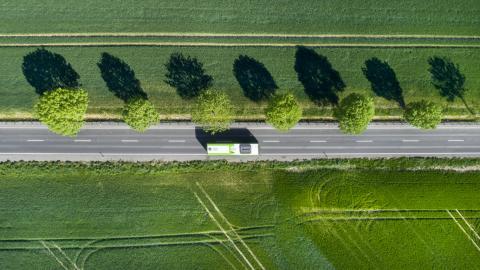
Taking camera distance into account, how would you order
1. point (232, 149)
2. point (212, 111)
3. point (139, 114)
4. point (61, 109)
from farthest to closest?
point (232, 149)
point (212, 111)
point (139, 114)
point (61, 109)

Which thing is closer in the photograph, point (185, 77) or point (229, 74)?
point (185, 77)

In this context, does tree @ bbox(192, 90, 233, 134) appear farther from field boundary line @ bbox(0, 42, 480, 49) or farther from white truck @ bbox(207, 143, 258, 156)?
field boundary line @ bbox(0, 42, 480, 49)

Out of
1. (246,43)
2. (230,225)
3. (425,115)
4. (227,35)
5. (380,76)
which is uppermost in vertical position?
(227,35)

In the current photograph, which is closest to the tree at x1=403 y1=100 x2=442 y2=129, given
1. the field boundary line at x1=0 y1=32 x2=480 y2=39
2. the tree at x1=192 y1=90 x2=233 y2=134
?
the field boundary line at x1=0 y1=32 x2=480 y2=39

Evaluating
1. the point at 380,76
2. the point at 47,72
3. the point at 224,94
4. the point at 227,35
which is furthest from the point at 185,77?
the point at 380,76

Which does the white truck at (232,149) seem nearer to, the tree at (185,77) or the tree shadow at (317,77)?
the tree at (185,77)

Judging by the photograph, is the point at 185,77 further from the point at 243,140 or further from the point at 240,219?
the point at 240,219

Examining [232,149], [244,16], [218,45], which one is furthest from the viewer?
[244,16]
